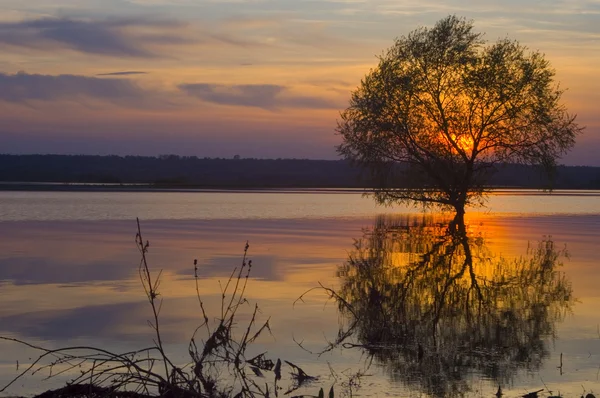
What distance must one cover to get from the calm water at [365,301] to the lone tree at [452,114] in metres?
12.8

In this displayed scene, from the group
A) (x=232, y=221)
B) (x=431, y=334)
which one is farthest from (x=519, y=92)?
(x=431, y=334)

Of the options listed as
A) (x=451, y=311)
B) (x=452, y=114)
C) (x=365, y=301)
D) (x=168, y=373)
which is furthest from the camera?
(x=452, y=114)

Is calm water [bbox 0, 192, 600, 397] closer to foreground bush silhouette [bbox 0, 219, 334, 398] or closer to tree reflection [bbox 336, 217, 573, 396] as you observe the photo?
tree reflection [bbox 336, 217, 573, 396]

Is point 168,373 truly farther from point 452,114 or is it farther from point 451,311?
point 452,114

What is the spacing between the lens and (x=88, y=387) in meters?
7.21

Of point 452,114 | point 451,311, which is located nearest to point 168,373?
point 451,311

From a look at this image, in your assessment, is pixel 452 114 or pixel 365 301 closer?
pixel 365 301

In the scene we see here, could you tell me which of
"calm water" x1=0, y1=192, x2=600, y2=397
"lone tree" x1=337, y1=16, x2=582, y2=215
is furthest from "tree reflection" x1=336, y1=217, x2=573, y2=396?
"lone tree" x1=337, y1=16, x2=582, y2=215

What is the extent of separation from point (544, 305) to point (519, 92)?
2660cm

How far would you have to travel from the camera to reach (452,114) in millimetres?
39312

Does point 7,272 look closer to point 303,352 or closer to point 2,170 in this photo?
point 303,352

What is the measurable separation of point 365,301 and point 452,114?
2756 cm

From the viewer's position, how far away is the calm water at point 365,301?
28.7 ft

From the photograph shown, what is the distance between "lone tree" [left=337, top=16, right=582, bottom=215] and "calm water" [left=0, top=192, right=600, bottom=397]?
41.9 feet
